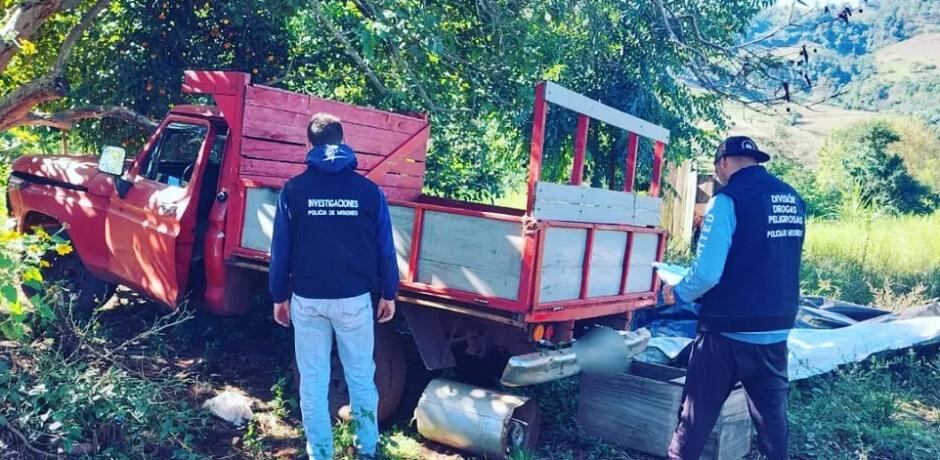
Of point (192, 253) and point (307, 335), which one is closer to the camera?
point (307, 335)

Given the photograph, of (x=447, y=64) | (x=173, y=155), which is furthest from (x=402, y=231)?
(x=447, y=64)

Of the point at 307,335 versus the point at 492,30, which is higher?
the point at 492,30

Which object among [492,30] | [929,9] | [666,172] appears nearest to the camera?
[492,30]

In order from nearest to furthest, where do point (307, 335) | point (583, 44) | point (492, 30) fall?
point (307, 335), point (492, 30), point (583, 44)

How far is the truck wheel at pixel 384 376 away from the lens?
4.82 metres

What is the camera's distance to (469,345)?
4.75 metres

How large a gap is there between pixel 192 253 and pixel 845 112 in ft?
207

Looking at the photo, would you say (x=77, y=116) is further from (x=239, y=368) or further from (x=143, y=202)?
(x=239, y=368)

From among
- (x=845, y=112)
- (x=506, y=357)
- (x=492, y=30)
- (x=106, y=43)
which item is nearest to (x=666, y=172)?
(x=492, y=30)

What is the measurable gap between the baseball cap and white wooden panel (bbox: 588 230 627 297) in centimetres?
97

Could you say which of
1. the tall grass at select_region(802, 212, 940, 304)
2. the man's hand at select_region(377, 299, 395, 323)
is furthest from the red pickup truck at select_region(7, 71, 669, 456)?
the tall grass at select_region(802, 212, 940, 304)

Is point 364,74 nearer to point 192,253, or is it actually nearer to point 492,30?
point 492,30

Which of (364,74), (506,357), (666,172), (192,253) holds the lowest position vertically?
(506,357)

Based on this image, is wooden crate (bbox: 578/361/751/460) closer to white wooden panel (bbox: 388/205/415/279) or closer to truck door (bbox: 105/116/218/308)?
white wooden panel (bbox: 388/205/415/279)
